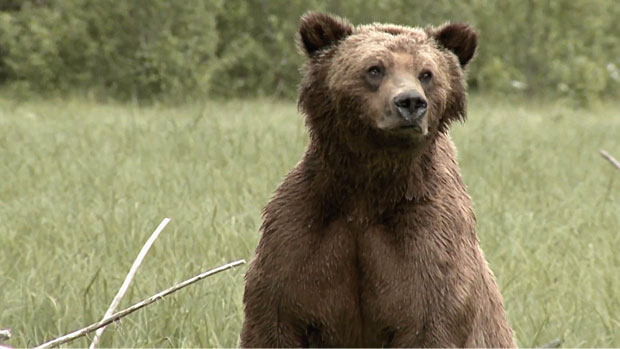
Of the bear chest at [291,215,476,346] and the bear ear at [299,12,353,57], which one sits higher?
the bear ear at [299,12,353,57]

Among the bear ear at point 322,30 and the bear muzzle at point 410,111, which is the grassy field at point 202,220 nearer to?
the bear ear at point 322,30

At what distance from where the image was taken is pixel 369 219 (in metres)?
2.71

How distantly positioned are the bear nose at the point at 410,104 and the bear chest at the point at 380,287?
38 centimetres

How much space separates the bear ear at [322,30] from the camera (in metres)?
2.77

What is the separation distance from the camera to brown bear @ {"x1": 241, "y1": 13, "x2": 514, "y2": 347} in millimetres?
2625

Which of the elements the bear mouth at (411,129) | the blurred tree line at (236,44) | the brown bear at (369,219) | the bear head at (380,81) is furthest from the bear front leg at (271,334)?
the blurred tree line at (236,44)

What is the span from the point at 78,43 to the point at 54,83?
0.92m

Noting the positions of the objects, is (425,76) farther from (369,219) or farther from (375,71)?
(369,219)

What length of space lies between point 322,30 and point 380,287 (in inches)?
29.2

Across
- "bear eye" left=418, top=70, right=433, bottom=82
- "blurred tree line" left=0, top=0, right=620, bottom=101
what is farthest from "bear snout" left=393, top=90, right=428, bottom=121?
"blurred tree line" left=0, top=0, right=620, bottom=101

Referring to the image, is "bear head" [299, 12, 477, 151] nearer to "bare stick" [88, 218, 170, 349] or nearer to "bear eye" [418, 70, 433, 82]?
"bear eye" [418, 70, 433, 82]

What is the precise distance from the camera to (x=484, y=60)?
70.2ft

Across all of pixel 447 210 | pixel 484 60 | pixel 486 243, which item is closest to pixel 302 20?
pixel 447 210

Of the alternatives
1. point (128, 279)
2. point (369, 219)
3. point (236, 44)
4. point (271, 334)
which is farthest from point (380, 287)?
point (236, 44)
